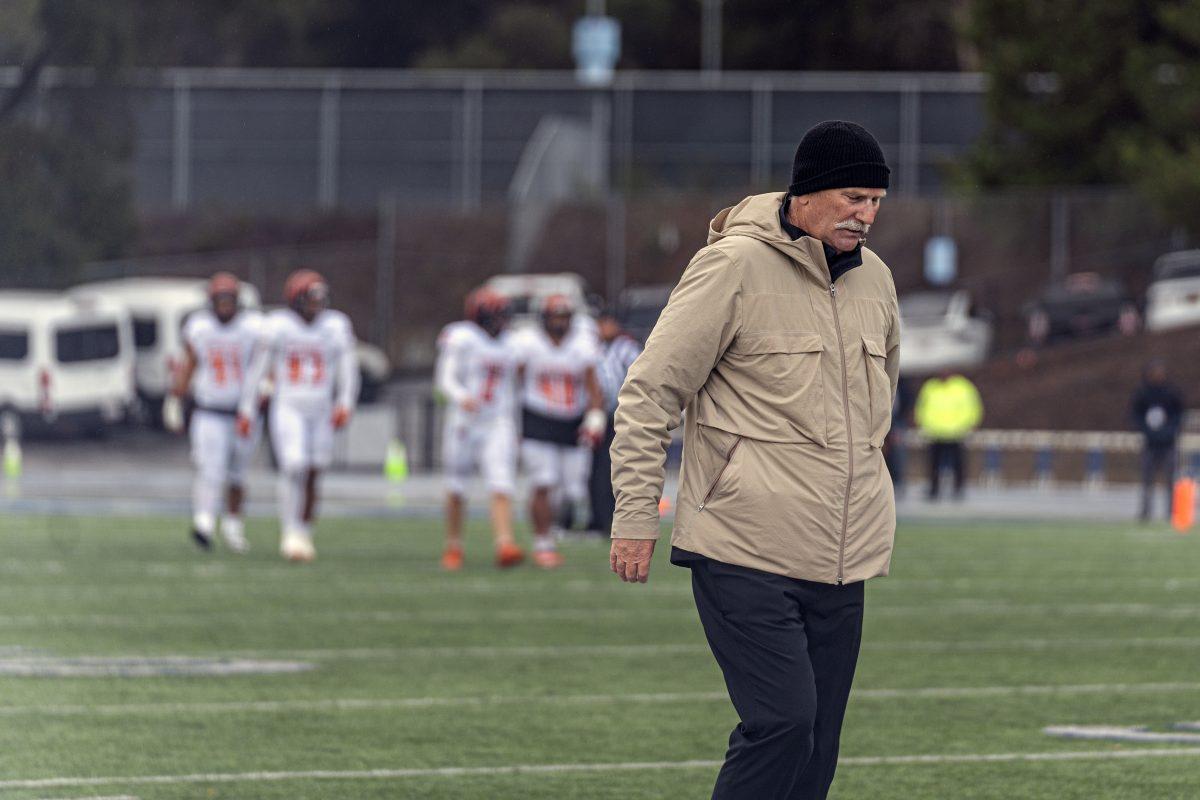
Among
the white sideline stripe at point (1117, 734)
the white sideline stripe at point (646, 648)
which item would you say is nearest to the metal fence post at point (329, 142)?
the white sideline stripe at point (646, 648)

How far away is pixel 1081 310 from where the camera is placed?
3147 cm

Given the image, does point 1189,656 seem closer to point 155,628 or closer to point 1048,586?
point 1048,586

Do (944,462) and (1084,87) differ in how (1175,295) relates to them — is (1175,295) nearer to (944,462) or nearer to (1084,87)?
(944,462)

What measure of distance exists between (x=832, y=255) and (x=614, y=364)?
37.5 ft

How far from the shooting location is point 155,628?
11.4 metres

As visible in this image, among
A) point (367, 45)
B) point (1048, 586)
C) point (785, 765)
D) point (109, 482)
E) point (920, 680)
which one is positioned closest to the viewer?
point (785, 765)

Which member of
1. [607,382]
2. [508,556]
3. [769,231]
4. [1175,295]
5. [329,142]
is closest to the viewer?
[769,231]

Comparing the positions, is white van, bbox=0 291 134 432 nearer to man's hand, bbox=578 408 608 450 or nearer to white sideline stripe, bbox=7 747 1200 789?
man's hand, bbox=578 408 608 450

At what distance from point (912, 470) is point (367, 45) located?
34000 millimetres

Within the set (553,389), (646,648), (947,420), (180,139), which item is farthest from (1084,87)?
(646,648)

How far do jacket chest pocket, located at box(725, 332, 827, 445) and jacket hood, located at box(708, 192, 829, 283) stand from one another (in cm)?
16

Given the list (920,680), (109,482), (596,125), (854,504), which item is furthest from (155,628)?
(596,125)

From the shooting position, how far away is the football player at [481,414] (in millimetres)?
15070

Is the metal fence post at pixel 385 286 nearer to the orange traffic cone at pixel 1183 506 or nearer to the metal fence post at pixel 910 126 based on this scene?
the orange traffic cone at pixel 1183 506
